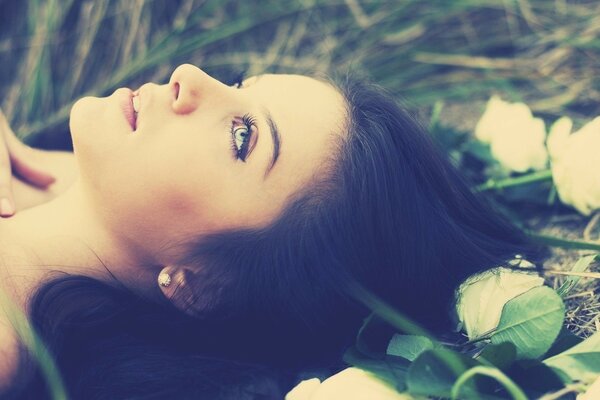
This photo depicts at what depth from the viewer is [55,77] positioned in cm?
171

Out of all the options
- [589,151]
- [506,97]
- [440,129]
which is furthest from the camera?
[506,97]

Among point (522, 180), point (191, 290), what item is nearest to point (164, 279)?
point (191, 290)

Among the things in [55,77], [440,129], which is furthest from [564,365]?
[55,77]

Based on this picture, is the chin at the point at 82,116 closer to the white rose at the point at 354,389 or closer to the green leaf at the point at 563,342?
the white rose at the point at 354,389

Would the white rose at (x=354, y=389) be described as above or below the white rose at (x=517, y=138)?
below

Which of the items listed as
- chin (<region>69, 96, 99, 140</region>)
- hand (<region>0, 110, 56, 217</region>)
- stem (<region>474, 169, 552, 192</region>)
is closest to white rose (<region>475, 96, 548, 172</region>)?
stem (<region>474, 169, 552, 192</region>)

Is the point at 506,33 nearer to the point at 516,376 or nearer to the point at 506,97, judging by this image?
the point at 506,97

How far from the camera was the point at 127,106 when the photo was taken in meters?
0.99

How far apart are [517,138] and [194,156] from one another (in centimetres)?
65

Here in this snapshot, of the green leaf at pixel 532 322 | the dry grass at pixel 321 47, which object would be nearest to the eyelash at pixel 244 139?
the green leaf at pixel 532 322

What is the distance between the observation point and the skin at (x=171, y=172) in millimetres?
927

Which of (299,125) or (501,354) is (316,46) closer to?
(299,125)

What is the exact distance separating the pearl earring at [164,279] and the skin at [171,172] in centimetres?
1

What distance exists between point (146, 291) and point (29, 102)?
79 centimetres
